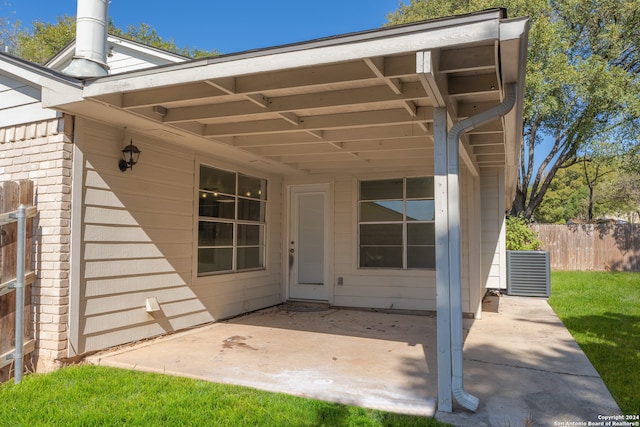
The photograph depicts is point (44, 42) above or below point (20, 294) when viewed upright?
above

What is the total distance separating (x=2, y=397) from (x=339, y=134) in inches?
152

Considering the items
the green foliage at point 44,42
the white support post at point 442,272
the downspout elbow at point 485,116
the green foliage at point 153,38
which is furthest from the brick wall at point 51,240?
the green foliage at point 153,38

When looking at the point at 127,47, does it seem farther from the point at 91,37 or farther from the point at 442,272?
the point at 442,272

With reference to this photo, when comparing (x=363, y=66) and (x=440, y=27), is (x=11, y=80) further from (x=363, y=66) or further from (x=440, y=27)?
(x=440, y=27)

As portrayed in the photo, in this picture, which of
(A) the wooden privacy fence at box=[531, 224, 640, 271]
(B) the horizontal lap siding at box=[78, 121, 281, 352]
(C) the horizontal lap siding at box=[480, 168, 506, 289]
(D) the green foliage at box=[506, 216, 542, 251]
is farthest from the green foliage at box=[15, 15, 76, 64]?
(A) the wooden privacy fence at box=[531, 224, 640, 271]

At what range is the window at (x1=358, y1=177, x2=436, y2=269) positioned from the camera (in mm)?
7004

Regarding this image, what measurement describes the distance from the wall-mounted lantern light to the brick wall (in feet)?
1.91

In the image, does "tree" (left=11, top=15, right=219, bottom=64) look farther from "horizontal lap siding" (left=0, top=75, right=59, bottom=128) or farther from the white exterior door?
"horizontal lap siding" (left=0, top=75, right=59, bottom=128)

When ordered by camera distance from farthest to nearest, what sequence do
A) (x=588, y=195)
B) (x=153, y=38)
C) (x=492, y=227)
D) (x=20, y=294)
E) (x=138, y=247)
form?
1. (x=588, y=195)
2. (x=153, y=38)
3. (x=492, y=227)
4. (x=138, y=247)
5. (x=20, y=294)

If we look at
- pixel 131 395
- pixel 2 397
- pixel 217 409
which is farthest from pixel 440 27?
pixel 2 397

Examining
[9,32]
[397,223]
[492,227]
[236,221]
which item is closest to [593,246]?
[492,227]

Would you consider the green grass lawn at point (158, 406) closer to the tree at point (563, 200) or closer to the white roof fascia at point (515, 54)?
the white roof fascia at point (515, 54)

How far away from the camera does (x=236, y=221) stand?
21.4ft

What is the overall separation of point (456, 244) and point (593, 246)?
14.2 meters
